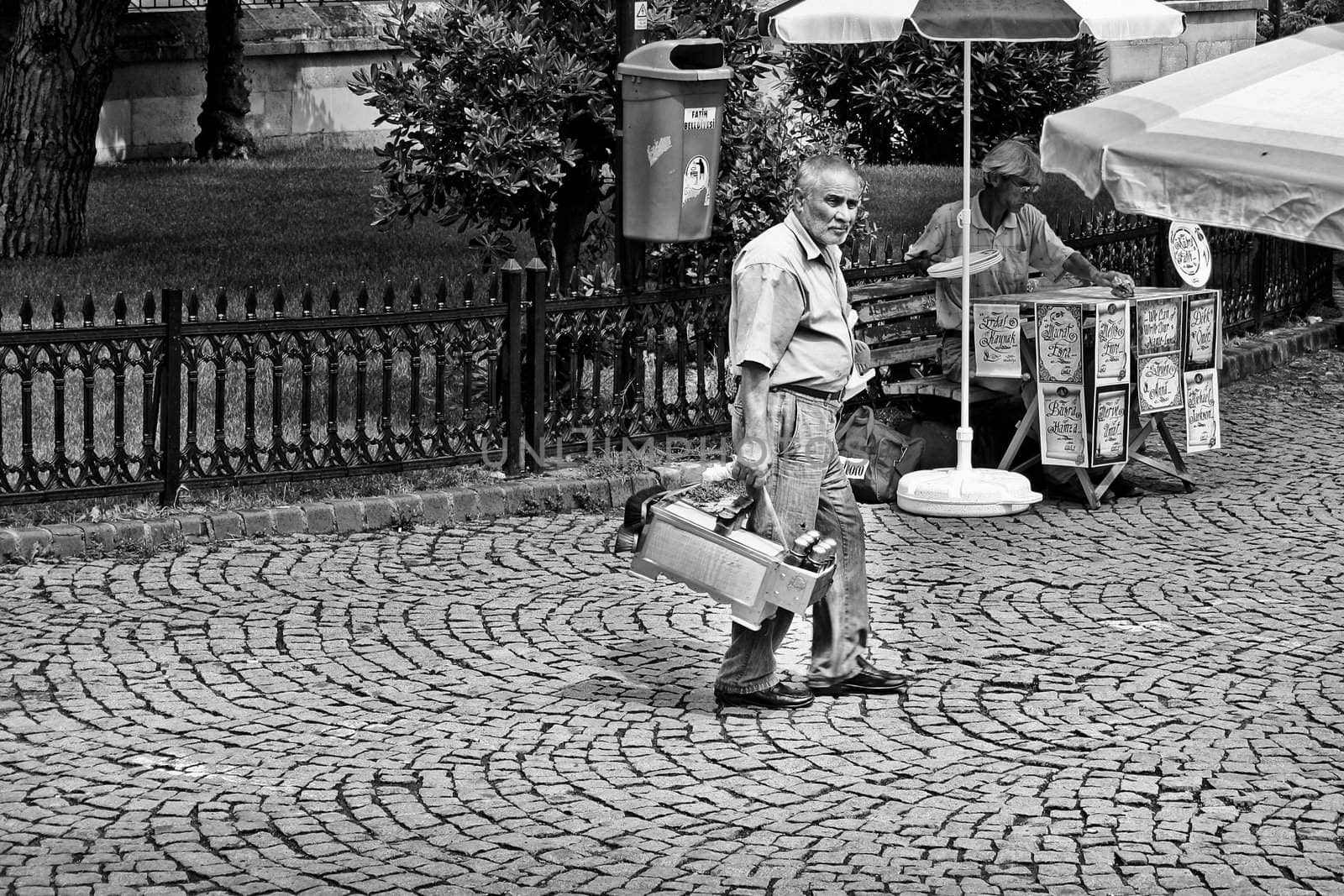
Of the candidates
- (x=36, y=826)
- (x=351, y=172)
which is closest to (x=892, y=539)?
(x=36, y=826)

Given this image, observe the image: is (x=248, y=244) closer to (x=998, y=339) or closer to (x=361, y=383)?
(x=361, y=383)

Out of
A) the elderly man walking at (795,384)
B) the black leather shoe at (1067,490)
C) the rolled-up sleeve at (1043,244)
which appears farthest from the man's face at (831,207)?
the rolled-up sleeve at (1043,244)

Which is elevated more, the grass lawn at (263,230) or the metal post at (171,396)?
the grass lawn at (263,230)

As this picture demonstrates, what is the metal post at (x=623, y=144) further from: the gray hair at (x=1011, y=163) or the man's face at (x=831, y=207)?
the man's face at (x=831, y=207)

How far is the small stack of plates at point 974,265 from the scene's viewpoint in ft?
32.6

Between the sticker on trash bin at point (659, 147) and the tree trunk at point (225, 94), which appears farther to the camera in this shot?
the tree trunk at point (225, 94)

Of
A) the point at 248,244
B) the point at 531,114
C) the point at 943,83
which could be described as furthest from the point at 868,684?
the point at 943,83

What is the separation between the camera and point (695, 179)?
33.9 feet

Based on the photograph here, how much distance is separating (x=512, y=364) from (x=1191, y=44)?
1526cm

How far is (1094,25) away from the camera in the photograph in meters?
9.45

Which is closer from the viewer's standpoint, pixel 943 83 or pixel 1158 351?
pixel 1158 351

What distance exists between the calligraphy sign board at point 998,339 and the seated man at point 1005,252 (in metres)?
0.15

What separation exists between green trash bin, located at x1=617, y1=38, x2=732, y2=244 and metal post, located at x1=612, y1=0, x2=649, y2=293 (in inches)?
4.5

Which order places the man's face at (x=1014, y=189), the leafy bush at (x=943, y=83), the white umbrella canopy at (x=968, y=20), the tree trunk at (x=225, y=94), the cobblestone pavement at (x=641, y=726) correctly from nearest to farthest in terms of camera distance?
the cobblestone pavement at (x=641, y=726) → the white umbrella canopy at (x=968, y=20) → the man's face at (x=1014, y=189) → the leafy bush at (x=943, y=83) → the tree trunk at (x=225, y=94)
